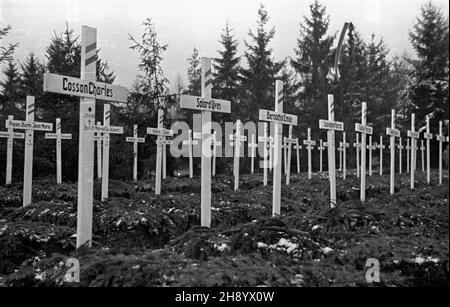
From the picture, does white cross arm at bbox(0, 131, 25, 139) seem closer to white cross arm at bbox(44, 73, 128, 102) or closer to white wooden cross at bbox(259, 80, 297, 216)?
white cross arm at bbox(44, 73, 128, 102)

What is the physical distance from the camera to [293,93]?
31.6 m

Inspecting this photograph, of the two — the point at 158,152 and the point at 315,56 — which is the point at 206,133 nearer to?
the point at 158,152

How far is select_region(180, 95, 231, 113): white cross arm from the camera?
6.35 meters

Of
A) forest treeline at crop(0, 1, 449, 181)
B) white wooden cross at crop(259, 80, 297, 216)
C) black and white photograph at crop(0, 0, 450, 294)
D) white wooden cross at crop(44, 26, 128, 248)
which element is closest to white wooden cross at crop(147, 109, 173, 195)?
black and white photograph at crop(0, 0, 450, 294)

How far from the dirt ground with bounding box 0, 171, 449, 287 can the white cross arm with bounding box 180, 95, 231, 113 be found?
74.8 inches

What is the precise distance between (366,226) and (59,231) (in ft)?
15.8

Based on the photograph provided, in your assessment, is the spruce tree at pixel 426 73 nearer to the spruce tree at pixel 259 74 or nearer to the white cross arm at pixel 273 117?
the spruce tree at pixel 259 74

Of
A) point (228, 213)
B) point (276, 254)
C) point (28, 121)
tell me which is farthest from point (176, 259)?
point (28, 121)

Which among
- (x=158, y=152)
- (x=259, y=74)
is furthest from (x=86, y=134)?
(x=259, y=74)

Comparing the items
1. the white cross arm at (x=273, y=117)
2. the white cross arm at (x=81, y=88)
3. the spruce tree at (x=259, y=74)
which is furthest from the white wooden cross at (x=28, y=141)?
the spruce tree at (x=259, y=74)

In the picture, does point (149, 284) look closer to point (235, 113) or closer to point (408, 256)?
point (408, 256)

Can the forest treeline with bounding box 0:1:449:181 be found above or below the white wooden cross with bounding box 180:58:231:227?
above

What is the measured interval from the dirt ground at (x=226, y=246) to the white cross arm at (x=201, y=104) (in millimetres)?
1899

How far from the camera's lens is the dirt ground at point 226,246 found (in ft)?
12.9
